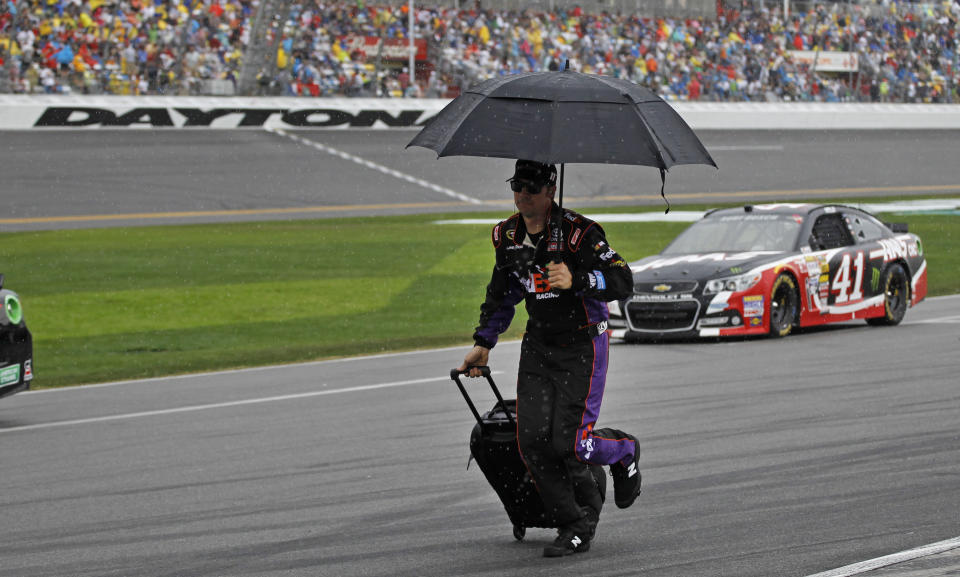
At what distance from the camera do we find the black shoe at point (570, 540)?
16.7ft

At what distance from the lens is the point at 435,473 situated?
22.6 ft

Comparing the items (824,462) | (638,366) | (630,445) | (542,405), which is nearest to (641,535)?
(630,445)

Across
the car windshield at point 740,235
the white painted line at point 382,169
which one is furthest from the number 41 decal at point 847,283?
the white painted line at point 382,169

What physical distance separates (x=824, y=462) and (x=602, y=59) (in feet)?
119

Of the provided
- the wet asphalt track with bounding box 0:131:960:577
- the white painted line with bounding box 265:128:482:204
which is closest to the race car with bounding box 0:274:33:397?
the wet asphalt track with bounding box 0:131:960:577

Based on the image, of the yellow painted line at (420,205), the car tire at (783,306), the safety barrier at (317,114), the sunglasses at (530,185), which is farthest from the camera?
the safety barrier at (317,114)

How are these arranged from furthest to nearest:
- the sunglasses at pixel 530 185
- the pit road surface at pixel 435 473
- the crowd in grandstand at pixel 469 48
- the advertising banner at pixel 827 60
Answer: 1. the advertising banner at pixel 827 60
2. the crowd in grandstand at pixel 469 48
3. the pit road surface at pixel 435 473
4. the sunglasses at pixel 530 185

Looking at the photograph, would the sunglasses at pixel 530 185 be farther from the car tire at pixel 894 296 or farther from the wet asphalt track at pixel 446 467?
the car tire at pixel 894 296

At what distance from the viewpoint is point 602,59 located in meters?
42.2

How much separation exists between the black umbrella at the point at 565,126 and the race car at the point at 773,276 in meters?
7.74

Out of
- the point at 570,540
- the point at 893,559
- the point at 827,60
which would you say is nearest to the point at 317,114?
the point at 827,60

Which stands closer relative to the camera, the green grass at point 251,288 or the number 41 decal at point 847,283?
the number 41 decal at point 847,283

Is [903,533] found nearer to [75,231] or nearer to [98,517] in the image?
[98,517]

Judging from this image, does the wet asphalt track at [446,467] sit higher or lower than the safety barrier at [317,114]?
higher
